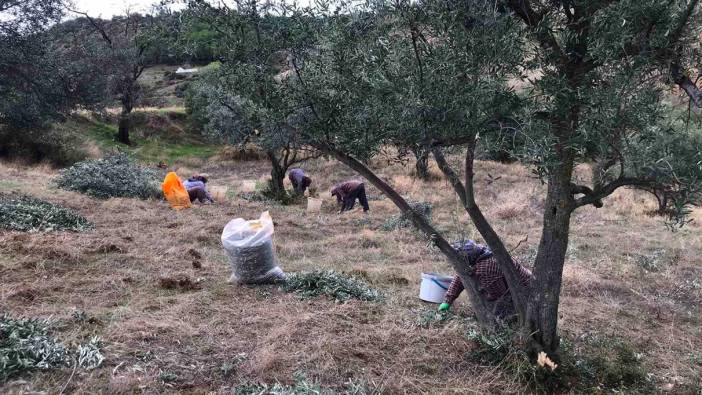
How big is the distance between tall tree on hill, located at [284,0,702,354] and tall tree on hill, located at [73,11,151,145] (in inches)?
846

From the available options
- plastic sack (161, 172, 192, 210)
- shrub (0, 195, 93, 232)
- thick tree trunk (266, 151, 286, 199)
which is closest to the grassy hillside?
plastic sack (161, 172, 192, 210)

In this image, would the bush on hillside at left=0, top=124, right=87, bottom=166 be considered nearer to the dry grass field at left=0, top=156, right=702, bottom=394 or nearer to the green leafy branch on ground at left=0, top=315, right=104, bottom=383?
the dry grass field at left=0, top=156, right=702, bottom=394

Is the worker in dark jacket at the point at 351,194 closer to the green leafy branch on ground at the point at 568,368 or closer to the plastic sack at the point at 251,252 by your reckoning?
the plastic sack at the point at 251,252

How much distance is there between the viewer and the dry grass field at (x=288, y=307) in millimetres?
3971

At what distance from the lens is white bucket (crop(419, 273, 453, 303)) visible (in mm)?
5844

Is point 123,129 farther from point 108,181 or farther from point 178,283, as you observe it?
point 178,283

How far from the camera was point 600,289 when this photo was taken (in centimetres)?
734

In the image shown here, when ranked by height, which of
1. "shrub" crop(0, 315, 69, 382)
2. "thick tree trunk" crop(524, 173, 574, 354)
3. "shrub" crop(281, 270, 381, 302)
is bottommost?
"shrub" crop(281, 270, 381, 302)

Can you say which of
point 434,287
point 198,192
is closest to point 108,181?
point 198,192

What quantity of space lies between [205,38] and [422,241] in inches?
248

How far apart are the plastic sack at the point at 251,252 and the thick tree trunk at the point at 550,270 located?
111 inches

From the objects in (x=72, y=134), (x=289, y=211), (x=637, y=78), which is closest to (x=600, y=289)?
(x=637, y=78)

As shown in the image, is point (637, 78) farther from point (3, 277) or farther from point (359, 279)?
point (3, 277)

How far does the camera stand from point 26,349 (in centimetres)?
370
